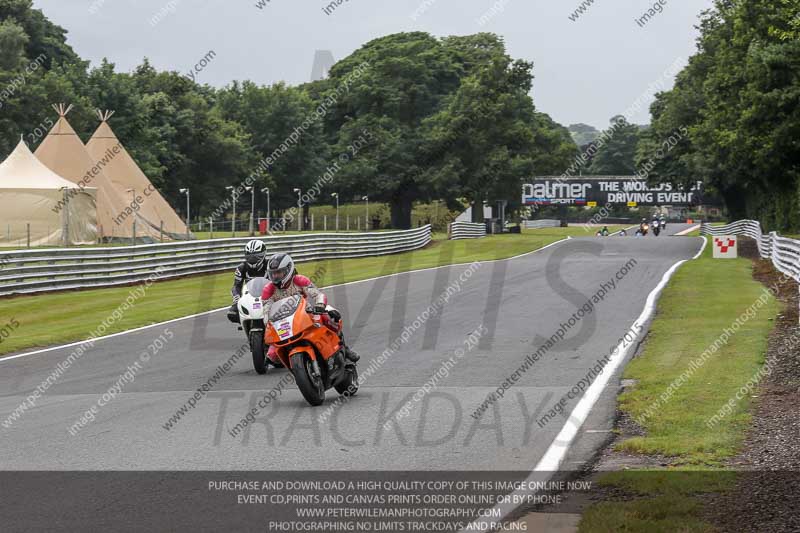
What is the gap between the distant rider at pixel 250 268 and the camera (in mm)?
13281

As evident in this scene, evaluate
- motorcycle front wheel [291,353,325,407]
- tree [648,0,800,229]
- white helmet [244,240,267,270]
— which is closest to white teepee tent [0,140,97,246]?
tree [648,0,800,229]

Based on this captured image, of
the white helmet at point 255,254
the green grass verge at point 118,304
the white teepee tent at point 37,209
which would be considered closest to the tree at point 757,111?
the green grass verge at point 118,304

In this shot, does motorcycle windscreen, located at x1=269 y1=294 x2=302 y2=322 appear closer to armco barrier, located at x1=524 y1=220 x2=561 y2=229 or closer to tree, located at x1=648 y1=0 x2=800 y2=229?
tree, located at x1=648 y1=0 x2=800 y2=229

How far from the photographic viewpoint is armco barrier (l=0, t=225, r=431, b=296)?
78.9 feet

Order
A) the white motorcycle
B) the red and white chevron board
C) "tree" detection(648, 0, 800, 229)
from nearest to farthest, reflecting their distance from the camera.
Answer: the white motorcycle
the red and white chevron board
"tree" detection(648, 0, 800, 229)

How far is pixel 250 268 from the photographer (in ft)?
44.3

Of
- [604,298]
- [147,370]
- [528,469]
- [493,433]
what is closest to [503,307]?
[604,298]

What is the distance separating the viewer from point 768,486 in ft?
21.3

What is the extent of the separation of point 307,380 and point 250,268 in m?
4.24

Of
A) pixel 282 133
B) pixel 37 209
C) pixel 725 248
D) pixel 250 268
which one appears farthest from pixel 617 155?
pixel 250 268

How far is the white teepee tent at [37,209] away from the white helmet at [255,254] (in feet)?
94.4

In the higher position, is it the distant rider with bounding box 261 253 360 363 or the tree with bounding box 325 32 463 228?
the tree with bounding box 325 32 463 228

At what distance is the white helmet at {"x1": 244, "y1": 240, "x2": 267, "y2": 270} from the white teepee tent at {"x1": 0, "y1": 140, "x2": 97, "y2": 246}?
28.8m

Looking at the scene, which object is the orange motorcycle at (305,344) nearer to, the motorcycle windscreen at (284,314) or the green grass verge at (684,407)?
the motorcycle windscreen at (284,314)
